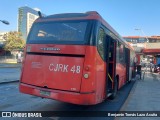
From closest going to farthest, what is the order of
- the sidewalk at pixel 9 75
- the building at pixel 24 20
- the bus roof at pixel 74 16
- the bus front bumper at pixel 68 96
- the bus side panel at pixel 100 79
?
the bus front bumper at pixel 68 96, the bus side panel at pixel 100 79, the bus roof at pixel 74 16, the sidewalk at pixel 9 75, the building at pixel 24 20

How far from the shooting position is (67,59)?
799cm

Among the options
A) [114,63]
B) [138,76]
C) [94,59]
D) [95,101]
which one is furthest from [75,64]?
[138,76]

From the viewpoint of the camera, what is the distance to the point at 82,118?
8172mm

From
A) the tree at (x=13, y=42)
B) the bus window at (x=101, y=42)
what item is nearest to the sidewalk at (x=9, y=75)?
the bus window at (x=101, y=42)

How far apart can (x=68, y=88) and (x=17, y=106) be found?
266cm

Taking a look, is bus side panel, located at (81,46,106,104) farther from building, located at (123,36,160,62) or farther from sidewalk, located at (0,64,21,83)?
building, located at (123,36,160,62)

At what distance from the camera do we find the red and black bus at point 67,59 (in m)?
7.74

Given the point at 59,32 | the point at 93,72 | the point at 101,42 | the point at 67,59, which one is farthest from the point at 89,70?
the point at 59,32

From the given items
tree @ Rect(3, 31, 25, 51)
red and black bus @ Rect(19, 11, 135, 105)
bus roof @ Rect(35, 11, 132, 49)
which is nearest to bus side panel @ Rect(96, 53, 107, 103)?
red and black bus @ Rect(19, 11, 135, 105)

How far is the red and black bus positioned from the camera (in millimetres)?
7738

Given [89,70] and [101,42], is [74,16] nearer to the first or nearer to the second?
[101,42]

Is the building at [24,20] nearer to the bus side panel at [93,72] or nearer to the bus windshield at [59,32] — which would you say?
the bus windshield at [59,32]

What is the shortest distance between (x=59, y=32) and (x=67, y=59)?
3.34 feet

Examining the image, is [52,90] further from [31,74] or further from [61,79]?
[31,74]
